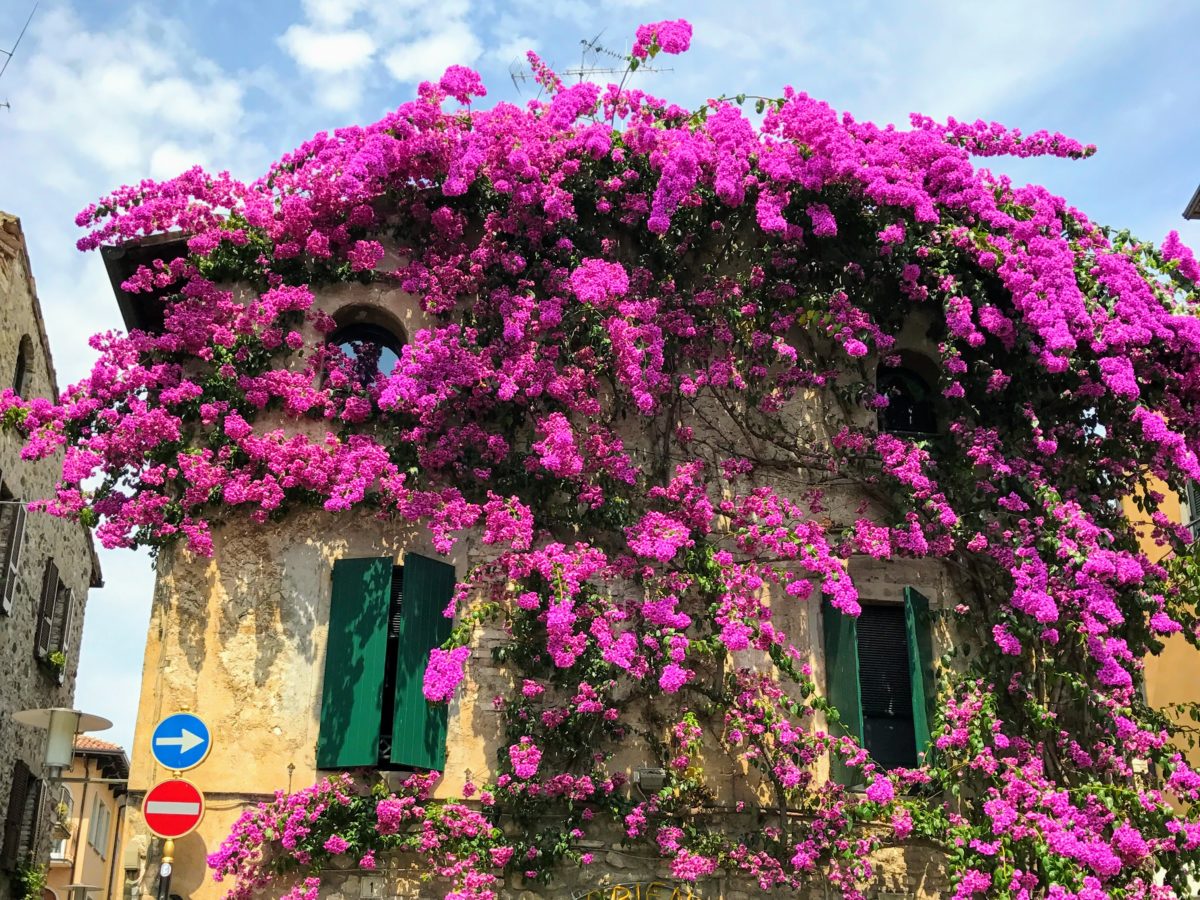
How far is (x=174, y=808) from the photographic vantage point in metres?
9.21

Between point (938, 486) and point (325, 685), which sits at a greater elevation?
point (938, 486)

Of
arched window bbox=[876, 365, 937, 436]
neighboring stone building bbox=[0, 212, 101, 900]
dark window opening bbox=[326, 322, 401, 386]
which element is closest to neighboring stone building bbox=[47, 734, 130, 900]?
neighboring stone building bbox=[0, 212, 101, 900]

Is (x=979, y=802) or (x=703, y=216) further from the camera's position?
(x=703, y=216)

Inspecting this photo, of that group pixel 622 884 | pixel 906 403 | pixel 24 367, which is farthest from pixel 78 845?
pixel 906 403

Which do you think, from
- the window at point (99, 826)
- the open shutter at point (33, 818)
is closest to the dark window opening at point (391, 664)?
the open shutter at point (33, 818)

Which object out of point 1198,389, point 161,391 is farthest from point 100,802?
point 1198,389

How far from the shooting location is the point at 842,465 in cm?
1116

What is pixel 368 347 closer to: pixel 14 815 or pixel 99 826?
pixel 14 815

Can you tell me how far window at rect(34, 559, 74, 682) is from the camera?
1730 cm

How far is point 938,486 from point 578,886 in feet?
14.5

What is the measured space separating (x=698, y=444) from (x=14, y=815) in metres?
10.2

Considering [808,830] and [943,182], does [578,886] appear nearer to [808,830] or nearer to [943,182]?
[808,830]

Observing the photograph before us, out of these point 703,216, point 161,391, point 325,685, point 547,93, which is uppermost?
point 547,93

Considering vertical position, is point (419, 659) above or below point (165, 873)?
above
